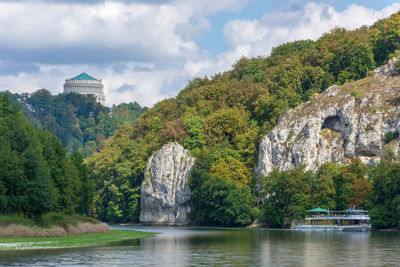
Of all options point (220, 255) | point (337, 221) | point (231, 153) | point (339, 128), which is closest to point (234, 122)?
point (231, 153)

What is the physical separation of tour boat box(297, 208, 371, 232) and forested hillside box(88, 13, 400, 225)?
48.7 ft

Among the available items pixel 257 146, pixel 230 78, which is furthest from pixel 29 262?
pixel 230 78

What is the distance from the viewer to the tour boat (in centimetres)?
11212

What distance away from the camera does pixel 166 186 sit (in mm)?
155250

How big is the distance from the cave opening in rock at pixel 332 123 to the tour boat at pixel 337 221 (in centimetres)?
2123

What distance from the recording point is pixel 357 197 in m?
118

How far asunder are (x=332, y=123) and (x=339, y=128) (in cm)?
224

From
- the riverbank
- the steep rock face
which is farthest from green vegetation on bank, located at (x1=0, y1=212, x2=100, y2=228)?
the steep rock face

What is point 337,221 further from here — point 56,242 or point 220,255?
point 220,255

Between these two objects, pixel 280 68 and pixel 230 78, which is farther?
pixel 230 78

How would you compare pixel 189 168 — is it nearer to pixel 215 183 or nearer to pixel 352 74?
pixel 215 183

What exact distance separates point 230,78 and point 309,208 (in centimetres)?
6798

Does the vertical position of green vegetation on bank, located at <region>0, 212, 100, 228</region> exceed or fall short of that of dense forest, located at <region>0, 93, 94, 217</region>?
it falls short

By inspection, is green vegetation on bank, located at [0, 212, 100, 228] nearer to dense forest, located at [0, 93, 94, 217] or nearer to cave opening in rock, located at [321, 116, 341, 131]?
dense forest, located at [0, 93, 94, 217]
